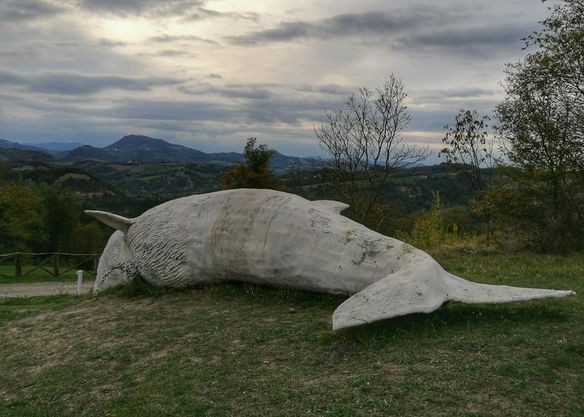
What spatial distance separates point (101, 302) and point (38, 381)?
3.15 metres

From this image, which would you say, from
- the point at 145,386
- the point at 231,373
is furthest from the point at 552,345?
the point at 145,386

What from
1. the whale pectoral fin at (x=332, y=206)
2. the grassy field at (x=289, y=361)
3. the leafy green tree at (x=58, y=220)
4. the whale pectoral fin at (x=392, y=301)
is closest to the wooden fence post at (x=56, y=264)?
the grassy field at (x=289, y=361)

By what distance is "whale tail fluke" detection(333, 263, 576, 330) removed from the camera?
508 cm

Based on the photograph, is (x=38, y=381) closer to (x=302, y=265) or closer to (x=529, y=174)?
(x=302, y=265)

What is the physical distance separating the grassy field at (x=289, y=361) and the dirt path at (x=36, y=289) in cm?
1133

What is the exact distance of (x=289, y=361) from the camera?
17.9 ft

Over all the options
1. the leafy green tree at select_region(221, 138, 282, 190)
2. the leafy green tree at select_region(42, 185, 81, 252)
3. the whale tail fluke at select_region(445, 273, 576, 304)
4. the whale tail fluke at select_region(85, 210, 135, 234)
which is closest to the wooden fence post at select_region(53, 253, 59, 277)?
the leafy green tree at select_region(221, 138, 282, 190)

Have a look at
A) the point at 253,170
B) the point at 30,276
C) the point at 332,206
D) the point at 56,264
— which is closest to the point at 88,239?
the point at 56,264

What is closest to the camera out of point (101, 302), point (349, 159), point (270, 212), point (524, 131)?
point (270, 212)

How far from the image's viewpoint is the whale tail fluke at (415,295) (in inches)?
200

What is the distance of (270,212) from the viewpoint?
25.7 feet

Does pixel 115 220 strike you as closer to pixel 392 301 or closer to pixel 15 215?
pixel 392 301

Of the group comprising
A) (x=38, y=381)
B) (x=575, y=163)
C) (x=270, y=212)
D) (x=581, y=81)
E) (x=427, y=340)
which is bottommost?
(x=38, y=381)

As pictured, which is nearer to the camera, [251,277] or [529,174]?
[251,277]
